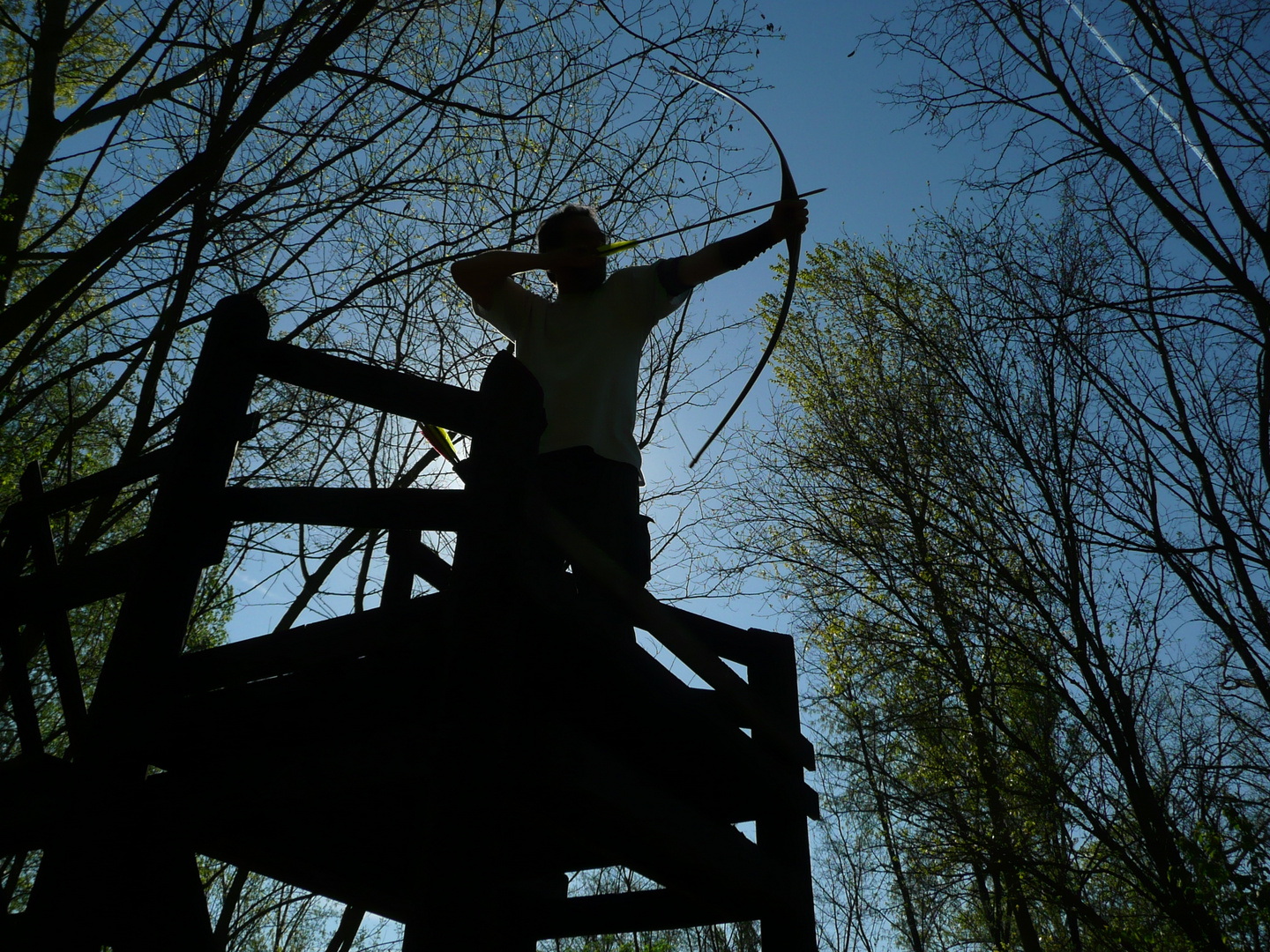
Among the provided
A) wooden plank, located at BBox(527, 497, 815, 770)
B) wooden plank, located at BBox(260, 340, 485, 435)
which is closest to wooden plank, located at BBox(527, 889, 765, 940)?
wooden plank, located at BBox(527, 497, 815, 770)

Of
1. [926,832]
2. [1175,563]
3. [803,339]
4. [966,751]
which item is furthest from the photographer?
[803,339]

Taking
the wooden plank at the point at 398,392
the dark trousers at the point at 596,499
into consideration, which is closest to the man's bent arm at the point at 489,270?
the dark trousers at the point at 596,499

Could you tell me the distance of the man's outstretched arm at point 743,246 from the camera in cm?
279

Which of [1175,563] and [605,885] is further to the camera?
[605,885]

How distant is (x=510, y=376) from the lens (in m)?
1.94

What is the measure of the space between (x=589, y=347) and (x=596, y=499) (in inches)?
20.5

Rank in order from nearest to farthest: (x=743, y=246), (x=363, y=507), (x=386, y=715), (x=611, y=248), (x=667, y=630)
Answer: (x=363, y=507) → (x=667, y=630) → (x=386, y=715) → (x=743, y=246) → (x=611, y=248)

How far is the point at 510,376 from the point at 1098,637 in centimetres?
687

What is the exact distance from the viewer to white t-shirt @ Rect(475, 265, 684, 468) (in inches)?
105

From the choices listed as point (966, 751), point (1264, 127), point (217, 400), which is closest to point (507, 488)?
point (217, 400)

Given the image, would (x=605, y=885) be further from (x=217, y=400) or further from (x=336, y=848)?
(x=217, y=400)

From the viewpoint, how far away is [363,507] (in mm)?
1981

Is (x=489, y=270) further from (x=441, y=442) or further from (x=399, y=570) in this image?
(x=399, y=570)

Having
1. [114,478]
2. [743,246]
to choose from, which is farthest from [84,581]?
[743,246]
